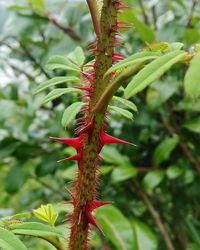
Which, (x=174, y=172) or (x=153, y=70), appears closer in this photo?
(x=153, y=70)

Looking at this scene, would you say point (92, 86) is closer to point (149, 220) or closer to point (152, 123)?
point (152, 123)

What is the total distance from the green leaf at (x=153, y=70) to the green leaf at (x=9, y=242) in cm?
15

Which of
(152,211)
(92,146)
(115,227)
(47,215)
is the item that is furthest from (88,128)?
(152,211)

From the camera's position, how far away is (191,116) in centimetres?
149

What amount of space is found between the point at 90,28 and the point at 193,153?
17.6 inches

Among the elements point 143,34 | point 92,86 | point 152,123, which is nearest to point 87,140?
point 92,86

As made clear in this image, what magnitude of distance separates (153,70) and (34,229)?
0.62ft

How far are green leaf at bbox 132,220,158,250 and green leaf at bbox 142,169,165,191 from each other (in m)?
0.10

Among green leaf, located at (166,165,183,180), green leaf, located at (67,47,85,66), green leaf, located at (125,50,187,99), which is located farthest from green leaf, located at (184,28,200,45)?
green leaf, located at (125,50,187,99)

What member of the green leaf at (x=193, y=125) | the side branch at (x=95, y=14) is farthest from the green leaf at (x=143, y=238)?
the side branch at (x=95, y=14)

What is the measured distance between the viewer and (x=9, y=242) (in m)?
0.44

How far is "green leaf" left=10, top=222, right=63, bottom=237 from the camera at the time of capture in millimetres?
485

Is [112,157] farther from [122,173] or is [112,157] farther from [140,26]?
[140,26]

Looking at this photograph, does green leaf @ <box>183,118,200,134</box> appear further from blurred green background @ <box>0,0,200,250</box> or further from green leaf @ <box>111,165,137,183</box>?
green leaf @ <box>111,165,137,183</box>
